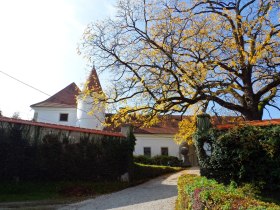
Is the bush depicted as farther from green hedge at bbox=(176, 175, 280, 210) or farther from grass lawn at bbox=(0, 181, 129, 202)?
green hedge at bbox=(176, 175, 280, 210)

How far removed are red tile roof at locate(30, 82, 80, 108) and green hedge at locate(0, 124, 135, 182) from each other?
19578 millimetres

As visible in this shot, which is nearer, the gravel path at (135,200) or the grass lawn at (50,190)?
the gravel path at (135,200)

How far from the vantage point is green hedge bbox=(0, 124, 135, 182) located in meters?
12.9

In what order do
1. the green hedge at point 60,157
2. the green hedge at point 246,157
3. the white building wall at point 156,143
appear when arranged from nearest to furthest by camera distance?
the green hedge at point 246,157 → the green hedge at point 60,157 → the white building wall at point 156,143

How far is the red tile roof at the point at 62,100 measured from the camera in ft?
113

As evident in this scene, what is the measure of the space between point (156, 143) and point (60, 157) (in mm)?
20305

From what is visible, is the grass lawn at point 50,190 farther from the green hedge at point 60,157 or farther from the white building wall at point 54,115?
the white building wall at point 54,115

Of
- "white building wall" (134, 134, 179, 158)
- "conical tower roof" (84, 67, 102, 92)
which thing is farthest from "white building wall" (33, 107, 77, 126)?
"white building wall" (134, 134, 179, 158)

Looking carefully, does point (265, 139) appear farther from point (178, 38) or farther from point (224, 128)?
point (178, 38)

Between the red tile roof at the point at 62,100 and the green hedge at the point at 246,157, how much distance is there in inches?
981

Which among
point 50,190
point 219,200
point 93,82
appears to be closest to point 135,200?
point 50,190

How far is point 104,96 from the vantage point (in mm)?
16547

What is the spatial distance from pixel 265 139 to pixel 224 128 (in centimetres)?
183

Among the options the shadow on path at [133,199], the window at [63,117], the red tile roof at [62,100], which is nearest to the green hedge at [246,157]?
the shadow on path at [133,199]
